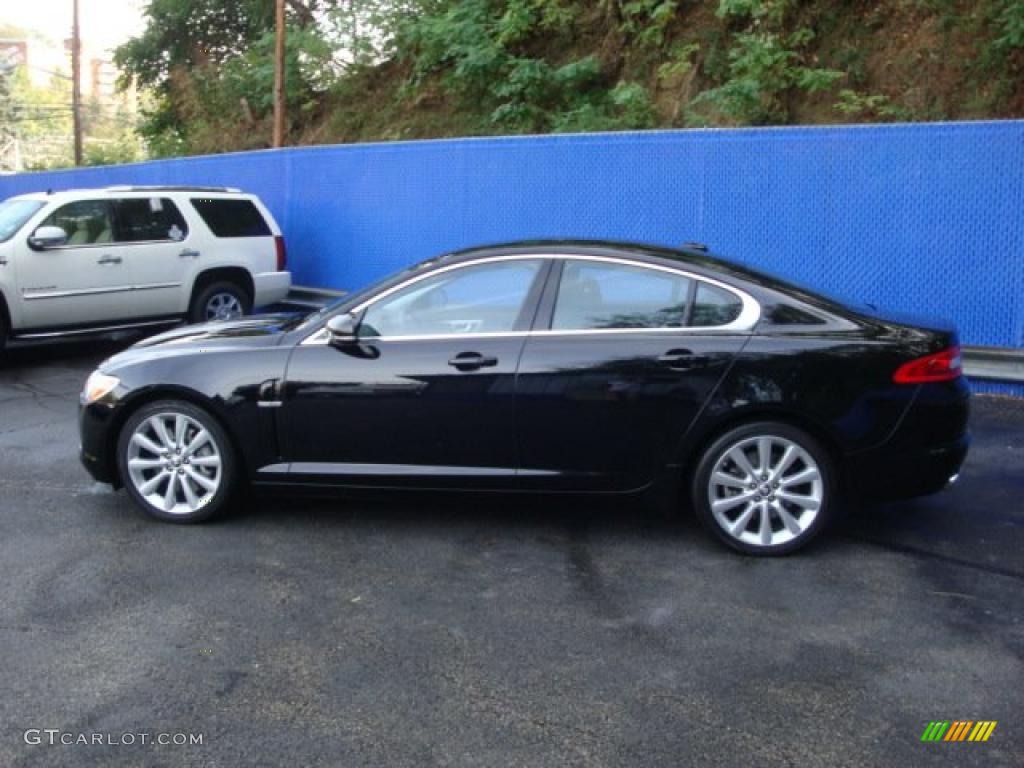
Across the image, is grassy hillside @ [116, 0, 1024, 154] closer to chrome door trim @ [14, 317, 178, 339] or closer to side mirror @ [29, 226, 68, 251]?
chrome door trim @ [14, 317, 178, 339]

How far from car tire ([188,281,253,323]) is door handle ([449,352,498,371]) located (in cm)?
685

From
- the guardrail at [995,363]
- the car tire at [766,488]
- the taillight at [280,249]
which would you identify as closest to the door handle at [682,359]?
the car tire at [766,488]

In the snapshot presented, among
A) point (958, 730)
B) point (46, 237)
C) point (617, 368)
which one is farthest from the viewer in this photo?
point (46, 237)

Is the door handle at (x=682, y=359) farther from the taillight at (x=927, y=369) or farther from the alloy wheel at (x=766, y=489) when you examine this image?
the taillight at (x=927, y=369)

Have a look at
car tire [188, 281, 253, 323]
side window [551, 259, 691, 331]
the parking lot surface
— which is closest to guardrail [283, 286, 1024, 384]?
the parking lot surface

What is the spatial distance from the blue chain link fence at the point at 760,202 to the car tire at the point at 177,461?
5.22 meters

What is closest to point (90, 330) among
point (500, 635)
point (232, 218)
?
point (232, 218)

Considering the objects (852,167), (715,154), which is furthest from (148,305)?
(852,167)

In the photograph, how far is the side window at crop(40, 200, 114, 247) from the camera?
10742 mm

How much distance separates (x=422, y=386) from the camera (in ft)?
17.2

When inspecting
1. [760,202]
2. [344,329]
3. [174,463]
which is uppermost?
[760,202]

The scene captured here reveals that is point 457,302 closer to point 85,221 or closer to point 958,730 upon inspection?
point 958,730

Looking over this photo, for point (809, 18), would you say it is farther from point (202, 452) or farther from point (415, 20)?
point (202, 452)

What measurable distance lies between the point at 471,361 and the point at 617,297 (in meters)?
0.78
